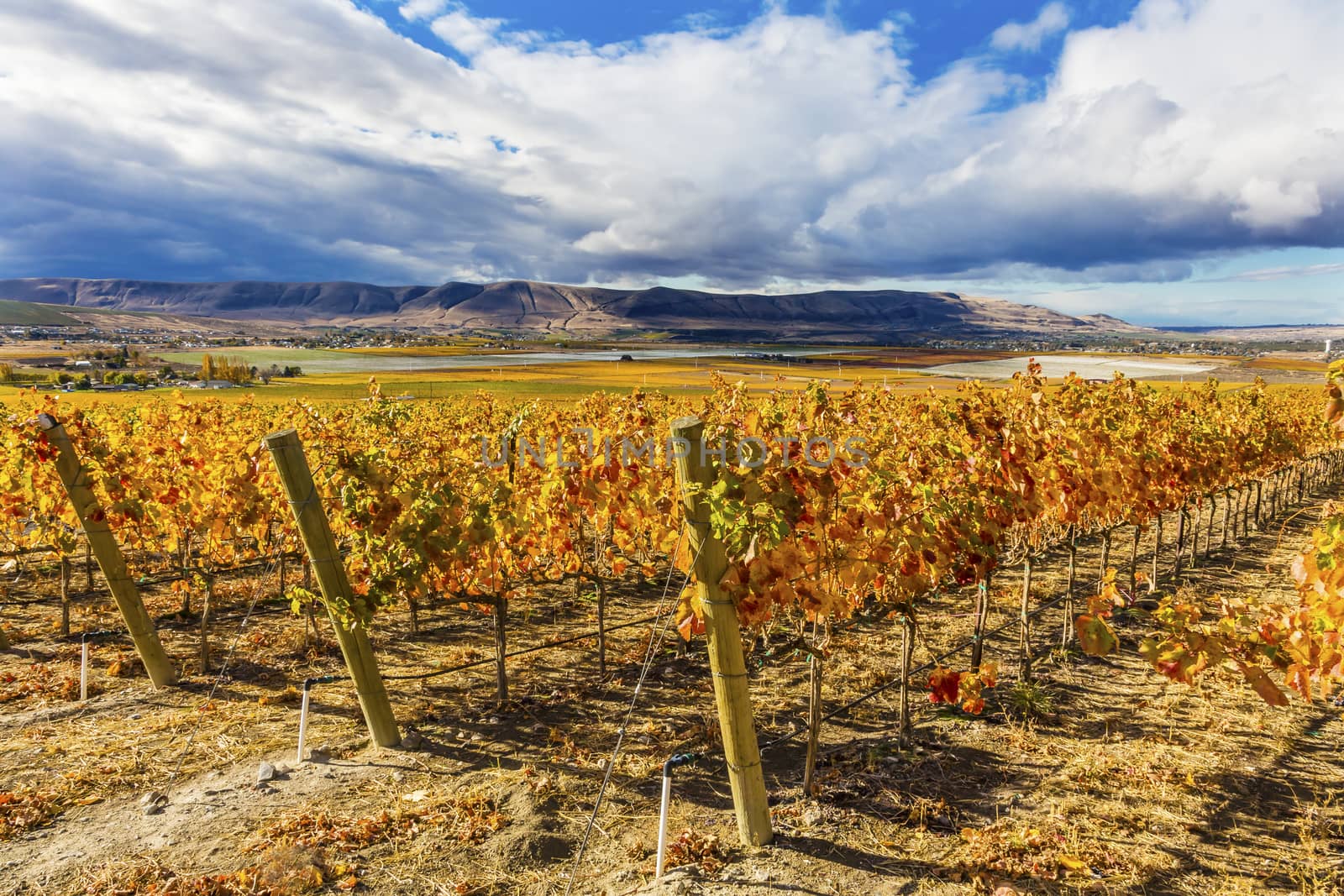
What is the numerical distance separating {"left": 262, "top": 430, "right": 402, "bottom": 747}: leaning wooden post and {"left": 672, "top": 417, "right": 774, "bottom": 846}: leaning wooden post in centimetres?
337

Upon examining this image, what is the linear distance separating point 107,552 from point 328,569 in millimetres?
3554

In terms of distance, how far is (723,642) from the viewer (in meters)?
4.32

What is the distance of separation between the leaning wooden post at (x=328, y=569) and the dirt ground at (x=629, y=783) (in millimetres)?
350

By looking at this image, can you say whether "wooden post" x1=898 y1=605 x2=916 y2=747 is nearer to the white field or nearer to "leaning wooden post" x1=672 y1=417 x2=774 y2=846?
"leaning wooden post" x1=672 y1=417 x2=774 y2=846

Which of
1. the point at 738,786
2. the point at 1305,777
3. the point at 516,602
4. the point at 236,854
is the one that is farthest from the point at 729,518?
the point at 516,602

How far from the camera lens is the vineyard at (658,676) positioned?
4422 millimetres

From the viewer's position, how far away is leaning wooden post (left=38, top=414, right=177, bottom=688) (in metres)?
7.05

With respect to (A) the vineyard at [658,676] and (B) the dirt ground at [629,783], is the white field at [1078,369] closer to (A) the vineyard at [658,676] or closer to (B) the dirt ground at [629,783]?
(A) the vineyard at [658,676]

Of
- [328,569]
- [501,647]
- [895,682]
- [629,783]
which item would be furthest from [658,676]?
[328,569]

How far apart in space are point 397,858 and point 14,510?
9.51 meters

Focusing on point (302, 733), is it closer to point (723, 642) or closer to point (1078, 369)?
point (723, 642)

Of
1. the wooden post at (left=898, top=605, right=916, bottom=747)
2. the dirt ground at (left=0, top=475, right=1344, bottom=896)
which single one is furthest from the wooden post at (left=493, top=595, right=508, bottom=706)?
the wooden post at (left=898, top=605, right=916, bottom=747)

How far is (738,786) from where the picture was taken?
4.59 metres

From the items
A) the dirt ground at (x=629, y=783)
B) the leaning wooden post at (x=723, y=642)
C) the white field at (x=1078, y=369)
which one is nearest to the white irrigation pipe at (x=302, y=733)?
the dirt ground at (x=629, y=783)
